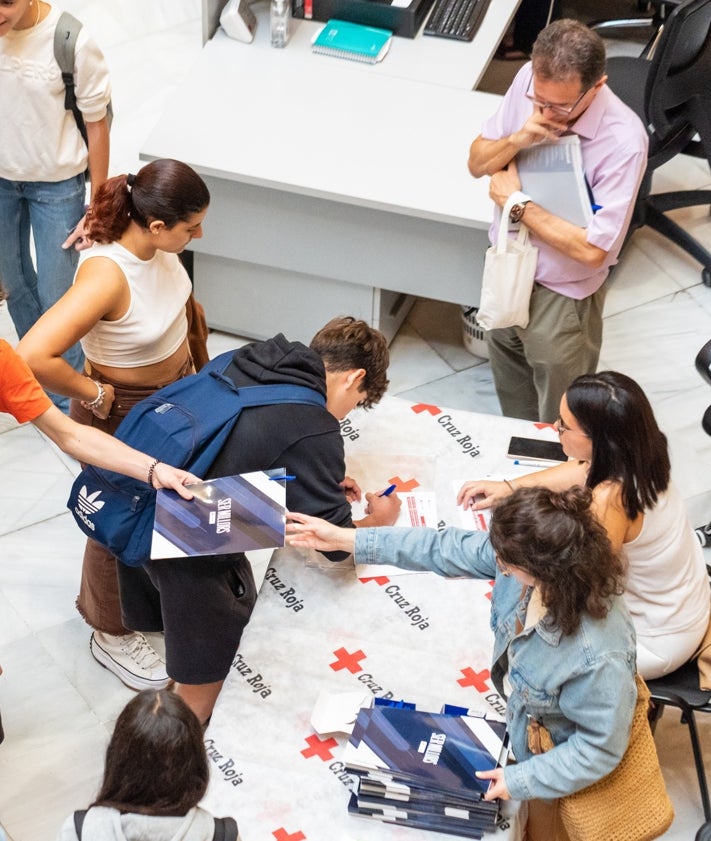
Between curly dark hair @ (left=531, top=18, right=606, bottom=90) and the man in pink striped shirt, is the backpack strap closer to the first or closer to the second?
the man in pink striped shirt

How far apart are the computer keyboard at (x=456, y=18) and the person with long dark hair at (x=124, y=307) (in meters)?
1.93

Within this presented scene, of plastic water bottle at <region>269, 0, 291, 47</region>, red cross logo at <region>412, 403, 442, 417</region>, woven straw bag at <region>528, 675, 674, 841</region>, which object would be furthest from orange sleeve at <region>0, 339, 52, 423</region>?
plastic water bottle at <region>269, 0, 291, 47</region>

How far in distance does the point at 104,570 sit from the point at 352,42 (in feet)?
7.58

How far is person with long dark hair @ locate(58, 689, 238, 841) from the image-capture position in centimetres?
161

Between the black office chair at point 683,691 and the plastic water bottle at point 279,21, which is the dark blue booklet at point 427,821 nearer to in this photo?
the black office chair at point 683,691

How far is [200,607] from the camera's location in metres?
2.56

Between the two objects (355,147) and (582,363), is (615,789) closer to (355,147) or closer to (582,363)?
(582,363)

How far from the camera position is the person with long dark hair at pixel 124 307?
2666 millimetres

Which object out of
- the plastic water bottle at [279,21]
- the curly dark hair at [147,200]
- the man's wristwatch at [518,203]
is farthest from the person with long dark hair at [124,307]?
the plastic water bottle at [279,21]

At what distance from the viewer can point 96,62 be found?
3254mm

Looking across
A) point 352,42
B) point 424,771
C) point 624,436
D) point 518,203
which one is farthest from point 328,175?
point 424,771

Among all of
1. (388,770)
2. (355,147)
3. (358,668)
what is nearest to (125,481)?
(358,668)

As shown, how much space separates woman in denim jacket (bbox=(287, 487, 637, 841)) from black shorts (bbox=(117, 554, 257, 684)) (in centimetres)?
72

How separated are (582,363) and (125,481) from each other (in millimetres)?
1576
